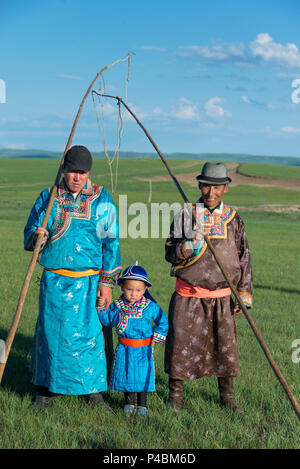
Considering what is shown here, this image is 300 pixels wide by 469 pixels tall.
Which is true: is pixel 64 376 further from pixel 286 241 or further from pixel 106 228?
pixel 286 241

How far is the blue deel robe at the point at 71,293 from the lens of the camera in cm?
486

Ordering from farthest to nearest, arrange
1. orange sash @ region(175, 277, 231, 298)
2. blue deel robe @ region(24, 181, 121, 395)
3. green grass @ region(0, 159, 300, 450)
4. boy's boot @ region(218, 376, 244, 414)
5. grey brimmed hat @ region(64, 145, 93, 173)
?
boy's boot @ region(218, 376, 244, 414) → orange sash @ region(175, 277, 231, 298) → blue deel robe @ region(24, 181, 121, 395) → grey brimmed hat @ region(64, 145, 93, 173) → green grass @ region(0, 159, 300, 450)

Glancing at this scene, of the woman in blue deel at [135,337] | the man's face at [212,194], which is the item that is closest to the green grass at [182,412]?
the woman in blue deel at [135,337]

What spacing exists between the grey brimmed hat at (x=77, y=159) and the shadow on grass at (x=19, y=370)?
7.05 feet

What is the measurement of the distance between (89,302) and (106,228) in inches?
25.8

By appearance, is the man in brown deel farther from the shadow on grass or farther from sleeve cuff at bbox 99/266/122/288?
the shadow on grass

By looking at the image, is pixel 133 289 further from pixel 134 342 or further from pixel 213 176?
pixel 213 176

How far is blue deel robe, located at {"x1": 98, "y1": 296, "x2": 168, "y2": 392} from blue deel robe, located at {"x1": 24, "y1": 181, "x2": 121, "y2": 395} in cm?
20

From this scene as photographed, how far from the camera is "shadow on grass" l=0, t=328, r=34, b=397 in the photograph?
17.9 ft

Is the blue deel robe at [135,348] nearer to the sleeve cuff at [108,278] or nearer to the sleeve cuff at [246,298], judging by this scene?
the sleeve cuff at [108,278]

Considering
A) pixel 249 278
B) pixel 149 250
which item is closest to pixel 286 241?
pixel 149 250

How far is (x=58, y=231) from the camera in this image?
4883 mm

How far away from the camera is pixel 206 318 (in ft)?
16.6

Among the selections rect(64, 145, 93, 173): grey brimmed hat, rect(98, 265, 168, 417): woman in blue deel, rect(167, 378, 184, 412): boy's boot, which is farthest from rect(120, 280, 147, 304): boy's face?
rect(64, 145, 93, 173): grey brimmed hat
